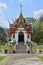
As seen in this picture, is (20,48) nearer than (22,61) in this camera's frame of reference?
No

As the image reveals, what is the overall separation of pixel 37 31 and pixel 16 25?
2548 centimetres

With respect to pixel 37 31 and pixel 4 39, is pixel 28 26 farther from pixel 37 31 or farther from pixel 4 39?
pixel 4 39

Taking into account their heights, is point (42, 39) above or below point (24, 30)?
below

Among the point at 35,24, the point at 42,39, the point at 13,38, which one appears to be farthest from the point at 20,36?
the point at 35,24

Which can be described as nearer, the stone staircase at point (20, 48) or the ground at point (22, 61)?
the ground at point (22, 61)

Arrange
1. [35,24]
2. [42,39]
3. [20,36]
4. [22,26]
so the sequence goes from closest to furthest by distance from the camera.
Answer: [22,26] → [20,36] → [42,39] → [35,24]

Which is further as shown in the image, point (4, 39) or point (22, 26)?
point (4, 39)

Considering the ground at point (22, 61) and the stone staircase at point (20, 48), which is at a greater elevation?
the ground at point (22, 61)

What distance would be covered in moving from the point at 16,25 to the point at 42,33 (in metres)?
23.7

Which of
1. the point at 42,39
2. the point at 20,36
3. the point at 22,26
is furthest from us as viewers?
the point at 42,39

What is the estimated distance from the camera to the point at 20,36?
50312mm

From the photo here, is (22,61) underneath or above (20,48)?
above

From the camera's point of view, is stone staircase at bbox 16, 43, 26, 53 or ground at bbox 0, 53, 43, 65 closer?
ground at bbox 0, 53, 43, 65

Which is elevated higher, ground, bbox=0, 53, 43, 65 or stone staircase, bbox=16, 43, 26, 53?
ground, bbox=0, 53, 43, 65
